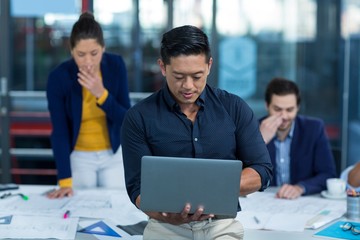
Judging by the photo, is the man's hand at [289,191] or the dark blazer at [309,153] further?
the dark blazer at [309,153]

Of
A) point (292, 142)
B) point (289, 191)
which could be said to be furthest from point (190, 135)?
point (292, 142)

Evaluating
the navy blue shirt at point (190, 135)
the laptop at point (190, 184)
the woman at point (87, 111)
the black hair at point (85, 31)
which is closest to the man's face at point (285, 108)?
the woman at point (87, 111)

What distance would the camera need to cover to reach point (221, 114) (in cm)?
218

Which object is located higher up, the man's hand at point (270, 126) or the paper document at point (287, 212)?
the man's hand at point (270, 126)

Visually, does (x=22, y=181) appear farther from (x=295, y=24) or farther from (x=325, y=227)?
(x=325, y=227)

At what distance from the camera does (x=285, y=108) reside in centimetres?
326

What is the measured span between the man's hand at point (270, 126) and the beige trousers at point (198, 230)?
43.5 inches

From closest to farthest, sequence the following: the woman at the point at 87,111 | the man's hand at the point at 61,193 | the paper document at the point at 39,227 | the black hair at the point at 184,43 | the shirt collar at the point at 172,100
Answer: the black hair at the point at 184,43
the shirt collar at the point at 172,100
the paper document at the point at 39,227
the man's hand at the point at 61,193
the woman at the point at 87,111

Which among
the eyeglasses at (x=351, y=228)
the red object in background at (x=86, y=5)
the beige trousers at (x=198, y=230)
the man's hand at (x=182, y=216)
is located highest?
the red object in background at (x=86, y=5)

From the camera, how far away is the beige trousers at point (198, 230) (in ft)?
7.01

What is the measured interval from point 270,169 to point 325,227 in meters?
0.52

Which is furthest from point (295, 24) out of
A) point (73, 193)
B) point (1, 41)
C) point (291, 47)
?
point (73, 193)

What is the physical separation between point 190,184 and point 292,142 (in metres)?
1.43

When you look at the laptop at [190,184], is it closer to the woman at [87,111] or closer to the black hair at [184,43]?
the black hair at [184,43]
